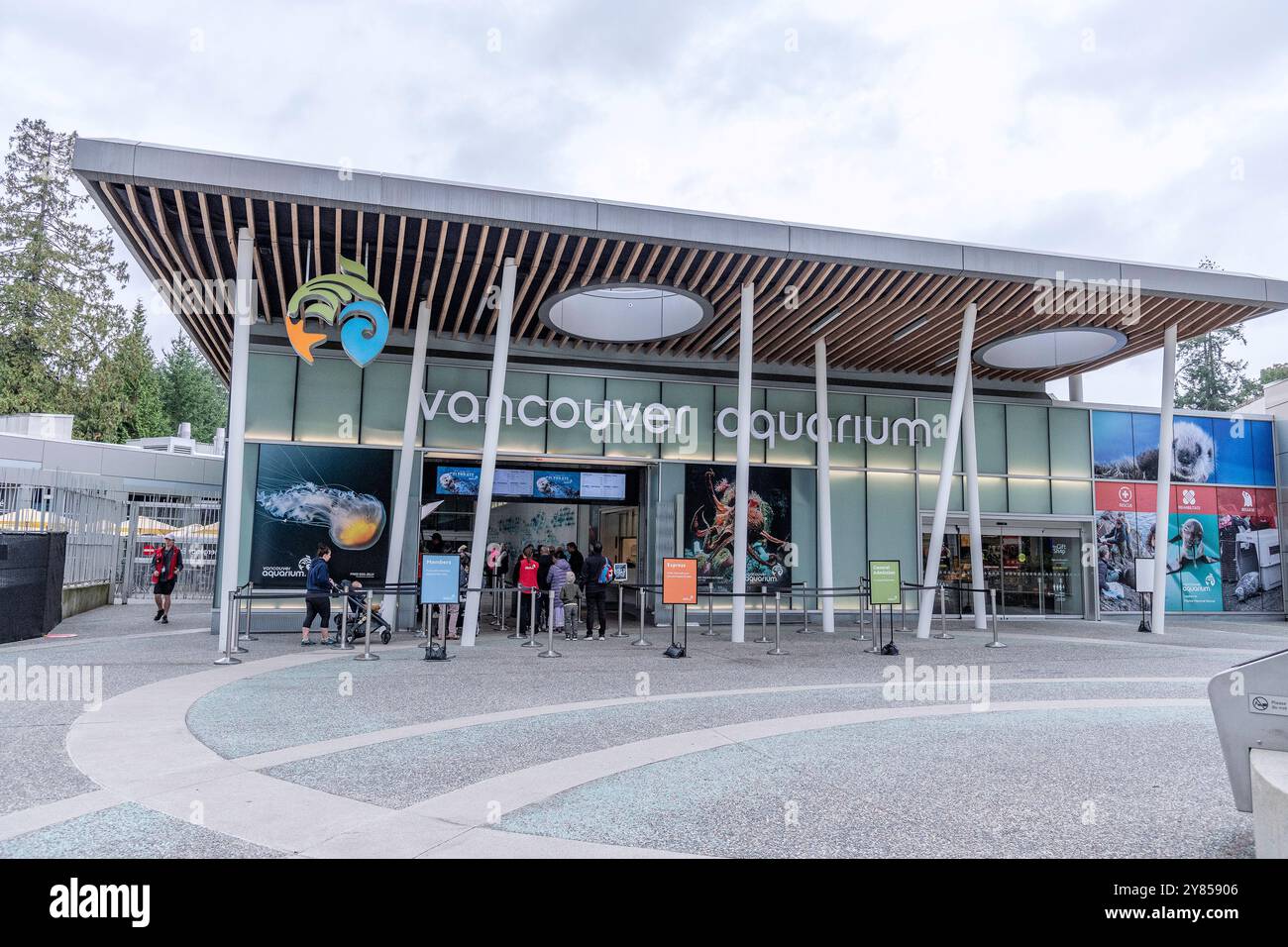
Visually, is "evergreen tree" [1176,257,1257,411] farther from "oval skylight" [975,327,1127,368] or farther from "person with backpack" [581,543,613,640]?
"person with backpack" [581,543,613,640]

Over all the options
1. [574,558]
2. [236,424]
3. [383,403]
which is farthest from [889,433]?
[236,424]

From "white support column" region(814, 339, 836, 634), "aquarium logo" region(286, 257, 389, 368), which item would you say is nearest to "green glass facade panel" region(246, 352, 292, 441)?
"aquarium logo" region(286, 257, 389, 368)

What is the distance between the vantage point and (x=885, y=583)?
45.4 ft

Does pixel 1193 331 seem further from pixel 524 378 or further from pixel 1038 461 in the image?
pixel 524 378

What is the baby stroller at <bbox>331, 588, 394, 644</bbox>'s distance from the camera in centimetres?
1390

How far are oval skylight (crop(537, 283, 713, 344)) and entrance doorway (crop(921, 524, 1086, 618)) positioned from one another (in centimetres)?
1029

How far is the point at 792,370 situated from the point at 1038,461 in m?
7.32

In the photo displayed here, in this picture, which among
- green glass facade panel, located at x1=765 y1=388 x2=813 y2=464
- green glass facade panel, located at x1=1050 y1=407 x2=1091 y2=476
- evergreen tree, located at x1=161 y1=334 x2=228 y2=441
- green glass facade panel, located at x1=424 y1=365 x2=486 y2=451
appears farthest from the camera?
evergreen tree, located at x1=161 y1=334 x2=228 y2=441

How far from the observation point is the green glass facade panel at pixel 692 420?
18.8m

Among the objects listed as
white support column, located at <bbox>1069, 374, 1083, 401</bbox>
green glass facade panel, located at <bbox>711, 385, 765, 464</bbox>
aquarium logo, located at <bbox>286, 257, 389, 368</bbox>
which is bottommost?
green glass facade panel, located at <bbox>711, 385, 765, 464</bbox>

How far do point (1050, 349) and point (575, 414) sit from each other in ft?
37.4

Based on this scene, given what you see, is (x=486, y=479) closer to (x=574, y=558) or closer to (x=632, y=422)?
(x=574, y=558)
